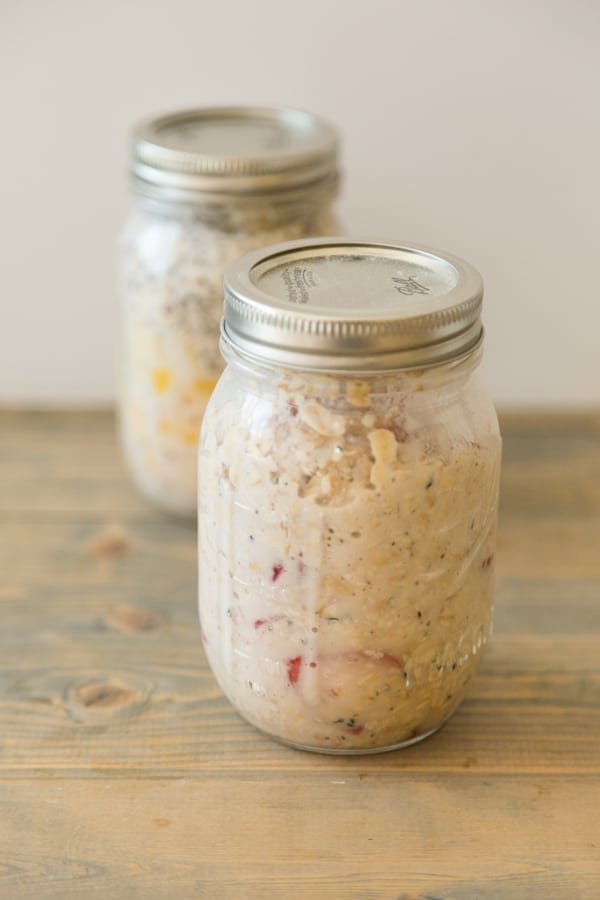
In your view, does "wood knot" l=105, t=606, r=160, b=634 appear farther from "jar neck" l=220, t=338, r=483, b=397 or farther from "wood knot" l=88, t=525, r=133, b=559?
"jar neck" l=220, t=338, r=483, b=397

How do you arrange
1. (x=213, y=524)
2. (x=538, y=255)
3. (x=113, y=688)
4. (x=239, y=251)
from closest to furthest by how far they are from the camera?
(x=213, y=524), (x=113, y=688), (x=239, y=251), (x=538, y=255)

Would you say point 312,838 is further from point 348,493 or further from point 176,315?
point 176,315

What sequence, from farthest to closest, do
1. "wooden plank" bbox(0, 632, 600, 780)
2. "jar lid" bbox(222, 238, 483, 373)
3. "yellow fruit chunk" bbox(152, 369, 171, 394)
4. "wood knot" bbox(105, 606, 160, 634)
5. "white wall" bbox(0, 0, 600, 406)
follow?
"white wall" bbox(0, 0, 600, 406)
"yellow fruit chunk" bbox(152, 369, 171, 394)
"wood knot" bbox(105, 606, 160, 634)
"wooden plank" bbox(0, 632, 600, 780)
"jar lid" bbox(222, 238, 483, 373)

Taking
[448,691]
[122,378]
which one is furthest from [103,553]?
[448,691]

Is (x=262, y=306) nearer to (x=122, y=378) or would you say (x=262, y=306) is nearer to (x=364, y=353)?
(x=364, y=353)

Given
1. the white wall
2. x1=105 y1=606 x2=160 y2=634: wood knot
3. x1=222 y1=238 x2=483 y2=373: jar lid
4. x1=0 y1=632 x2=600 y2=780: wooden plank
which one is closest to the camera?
x1=222 y1=238 x2=483 y2=373: jar lid

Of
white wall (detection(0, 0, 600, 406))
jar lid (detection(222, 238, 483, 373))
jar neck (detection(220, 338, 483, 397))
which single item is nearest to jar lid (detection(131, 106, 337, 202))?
white wall (detection(0, 0, 600, 406))

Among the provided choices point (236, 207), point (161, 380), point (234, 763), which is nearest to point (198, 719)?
point (234, 763)
